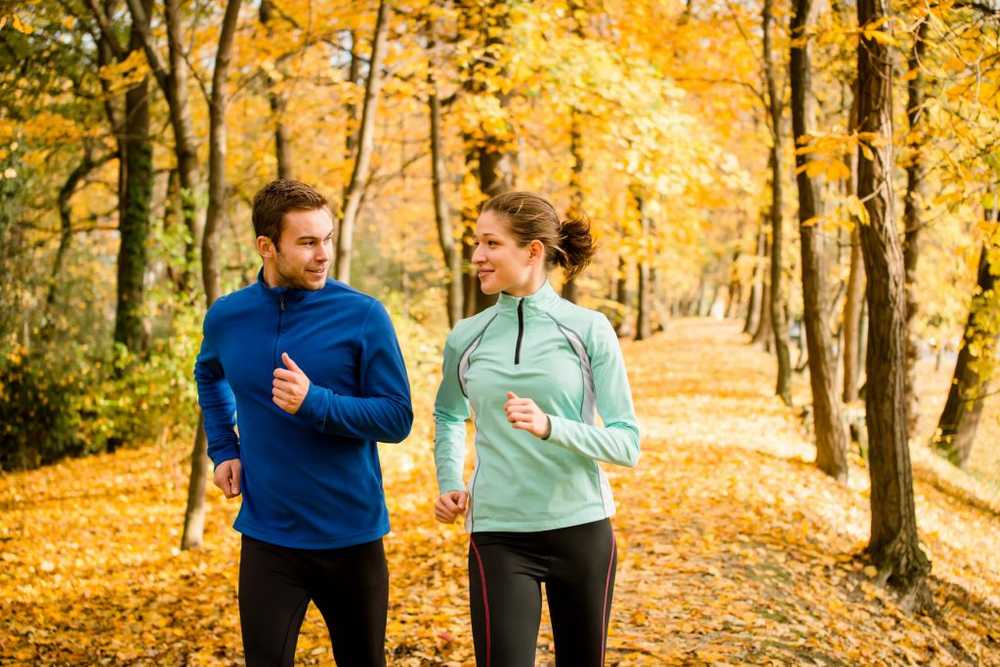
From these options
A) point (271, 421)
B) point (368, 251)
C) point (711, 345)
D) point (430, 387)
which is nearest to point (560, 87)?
point (430, 387)

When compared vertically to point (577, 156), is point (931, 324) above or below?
below

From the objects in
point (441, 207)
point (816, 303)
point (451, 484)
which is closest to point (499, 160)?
point (441, 207)

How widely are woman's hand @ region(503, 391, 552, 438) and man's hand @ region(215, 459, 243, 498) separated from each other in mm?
1045

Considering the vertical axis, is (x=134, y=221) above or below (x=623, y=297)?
above

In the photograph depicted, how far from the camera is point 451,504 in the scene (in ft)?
9.23

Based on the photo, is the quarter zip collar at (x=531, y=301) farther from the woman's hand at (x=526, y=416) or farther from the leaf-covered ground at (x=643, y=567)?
the leaf-covered ground at (x=643, y=567)

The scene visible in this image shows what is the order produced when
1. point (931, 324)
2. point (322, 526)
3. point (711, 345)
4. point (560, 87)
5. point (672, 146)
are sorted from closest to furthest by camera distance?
point (322, 526) → point (560, 87) → point (672, 146) → point (931, 324) → point (711, 345)

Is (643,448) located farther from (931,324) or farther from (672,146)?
(931,324)

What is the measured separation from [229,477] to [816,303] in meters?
8.90

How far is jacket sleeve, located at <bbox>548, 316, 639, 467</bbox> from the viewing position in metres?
2.64

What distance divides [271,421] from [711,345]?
85.3 ft

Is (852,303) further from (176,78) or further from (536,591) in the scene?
(536,591)

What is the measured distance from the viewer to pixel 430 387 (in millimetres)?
12398

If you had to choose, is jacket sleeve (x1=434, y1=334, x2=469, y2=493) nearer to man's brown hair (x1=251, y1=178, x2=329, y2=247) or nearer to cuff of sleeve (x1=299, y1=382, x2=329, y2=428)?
cuff of sleeve (x1=299, y1=382, x2=329, y2=428)
